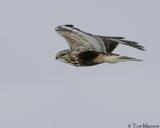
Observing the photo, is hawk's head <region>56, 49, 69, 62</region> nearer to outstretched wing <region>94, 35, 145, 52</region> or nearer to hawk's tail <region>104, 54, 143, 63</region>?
outstretched wing <region>94, 35, 145, 52</region>

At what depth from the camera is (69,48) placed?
7.57m

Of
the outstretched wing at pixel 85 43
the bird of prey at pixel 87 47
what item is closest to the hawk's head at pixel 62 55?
the bird of prey at pixel 87 47

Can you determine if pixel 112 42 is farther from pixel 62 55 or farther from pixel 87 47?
pixel 62 55

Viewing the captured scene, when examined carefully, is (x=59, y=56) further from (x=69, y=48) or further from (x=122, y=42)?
(x=122, y=42)

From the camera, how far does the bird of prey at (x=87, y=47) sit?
735 centimetres

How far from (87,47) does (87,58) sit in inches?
6.1

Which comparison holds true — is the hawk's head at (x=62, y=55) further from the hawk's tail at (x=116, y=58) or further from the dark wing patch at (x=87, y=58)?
the hawk's tail at (x=116, y=58)

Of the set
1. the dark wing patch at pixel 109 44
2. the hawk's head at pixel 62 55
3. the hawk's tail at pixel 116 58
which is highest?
the dark wing patch at pixel 109 44

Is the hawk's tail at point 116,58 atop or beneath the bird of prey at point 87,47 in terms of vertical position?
beneath

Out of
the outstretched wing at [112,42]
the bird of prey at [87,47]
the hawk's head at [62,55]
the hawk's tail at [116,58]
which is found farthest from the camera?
the hawk's head at [62,55]

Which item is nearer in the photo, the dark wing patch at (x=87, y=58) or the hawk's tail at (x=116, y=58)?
the hawk's tail at (x=116, y=58)

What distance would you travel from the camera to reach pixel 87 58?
752cm

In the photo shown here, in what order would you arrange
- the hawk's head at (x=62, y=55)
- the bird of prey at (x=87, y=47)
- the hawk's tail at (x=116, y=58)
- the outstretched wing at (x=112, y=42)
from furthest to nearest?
the hawk's head at (x=62, y=55) → the bird of prey at (x=87, y=47) → the outstretched wing at (x=112, y=42) → the hawk's tail at (x=116, y=58)

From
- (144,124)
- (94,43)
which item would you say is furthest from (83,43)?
(144,124)
